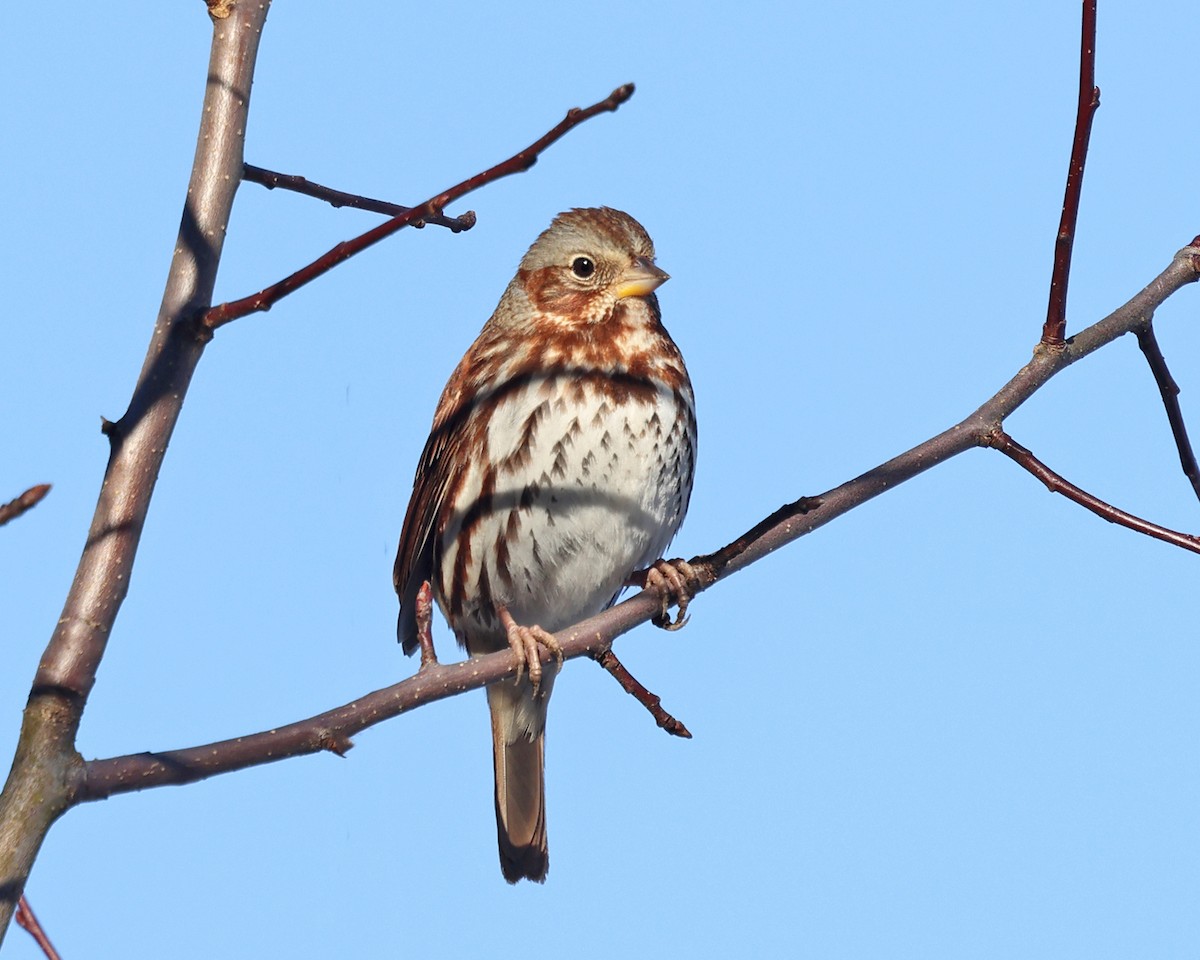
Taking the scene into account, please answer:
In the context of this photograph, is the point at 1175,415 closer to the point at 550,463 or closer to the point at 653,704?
the point at 653,704

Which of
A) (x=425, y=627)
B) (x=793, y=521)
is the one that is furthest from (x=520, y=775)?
(x=793, y=521)

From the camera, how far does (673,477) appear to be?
6969mm

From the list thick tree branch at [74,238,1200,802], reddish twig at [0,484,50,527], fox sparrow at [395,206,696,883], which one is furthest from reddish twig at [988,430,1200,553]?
reddish twig at [0,484,50,527]

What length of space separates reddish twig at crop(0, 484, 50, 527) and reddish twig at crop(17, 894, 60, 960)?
1663 mm

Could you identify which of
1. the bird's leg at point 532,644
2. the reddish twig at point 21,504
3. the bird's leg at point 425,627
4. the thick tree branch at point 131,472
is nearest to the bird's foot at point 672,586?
the bird's leg at point 532,644

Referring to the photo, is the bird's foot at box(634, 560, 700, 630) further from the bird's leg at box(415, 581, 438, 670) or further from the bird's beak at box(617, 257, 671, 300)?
the bird's beak at box(617, 257, 671, 300)

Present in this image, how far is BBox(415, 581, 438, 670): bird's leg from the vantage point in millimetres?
4762

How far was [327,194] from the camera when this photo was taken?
4.80 metres

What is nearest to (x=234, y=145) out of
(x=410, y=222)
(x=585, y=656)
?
(x=410, y=222)

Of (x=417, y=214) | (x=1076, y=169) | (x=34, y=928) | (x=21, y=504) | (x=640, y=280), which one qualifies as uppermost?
(x=640, y=280)

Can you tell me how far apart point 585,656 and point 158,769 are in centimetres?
181

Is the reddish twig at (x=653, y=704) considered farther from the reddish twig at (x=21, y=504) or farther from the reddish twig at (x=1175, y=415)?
the reddish twig at (x=21, y=504)

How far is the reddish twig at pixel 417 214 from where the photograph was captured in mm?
3404

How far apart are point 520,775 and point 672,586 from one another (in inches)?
105
